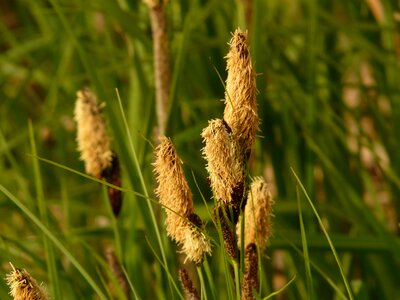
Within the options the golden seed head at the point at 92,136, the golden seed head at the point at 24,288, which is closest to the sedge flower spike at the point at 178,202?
the golden seed head at the point at 24,288

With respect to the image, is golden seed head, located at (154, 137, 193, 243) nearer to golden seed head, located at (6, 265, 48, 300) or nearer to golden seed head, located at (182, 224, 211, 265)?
golden seed head, located at (182, 224, 211, 265)

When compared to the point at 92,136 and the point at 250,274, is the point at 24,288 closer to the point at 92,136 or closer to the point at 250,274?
the point at 250,274

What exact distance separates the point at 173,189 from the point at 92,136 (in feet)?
1.35

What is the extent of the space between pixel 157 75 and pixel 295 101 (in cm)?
73

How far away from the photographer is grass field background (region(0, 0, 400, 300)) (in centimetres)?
176

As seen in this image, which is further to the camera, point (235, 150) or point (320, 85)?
point (320, 85)

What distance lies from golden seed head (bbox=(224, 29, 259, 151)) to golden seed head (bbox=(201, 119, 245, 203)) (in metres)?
0.02

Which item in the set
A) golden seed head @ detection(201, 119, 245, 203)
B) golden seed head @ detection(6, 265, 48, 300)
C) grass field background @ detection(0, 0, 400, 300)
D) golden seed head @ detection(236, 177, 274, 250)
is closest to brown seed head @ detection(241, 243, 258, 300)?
golden seed head @ detection(236, 177, 274, 250)

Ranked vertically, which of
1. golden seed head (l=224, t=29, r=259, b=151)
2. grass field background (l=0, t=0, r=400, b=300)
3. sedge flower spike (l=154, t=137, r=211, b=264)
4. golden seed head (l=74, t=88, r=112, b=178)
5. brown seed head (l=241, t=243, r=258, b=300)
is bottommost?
brown seed head (l=241, t=243, r=258, b=300)

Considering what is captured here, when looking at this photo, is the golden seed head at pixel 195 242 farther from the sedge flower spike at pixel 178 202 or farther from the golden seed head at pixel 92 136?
the golden seed head at pixel 92 136

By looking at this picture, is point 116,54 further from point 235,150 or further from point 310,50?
point 235,150

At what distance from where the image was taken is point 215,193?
106cm

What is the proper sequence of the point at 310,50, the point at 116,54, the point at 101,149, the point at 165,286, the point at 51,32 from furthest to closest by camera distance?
1. the point at 51,32
2. the point at 116,54
3. the point at 310,50
4. the point at 165,286
5. the point at 101,149

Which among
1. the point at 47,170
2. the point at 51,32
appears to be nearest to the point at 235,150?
the point at 51,32
